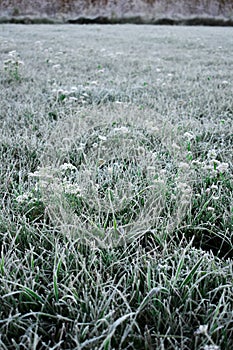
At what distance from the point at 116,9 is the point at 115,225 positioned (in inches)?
509

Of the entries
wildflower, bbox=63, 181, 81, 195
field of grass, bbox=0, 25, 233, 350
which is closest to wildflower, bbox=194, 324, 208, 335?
field of grass, bbox=0, 25, 233, 350

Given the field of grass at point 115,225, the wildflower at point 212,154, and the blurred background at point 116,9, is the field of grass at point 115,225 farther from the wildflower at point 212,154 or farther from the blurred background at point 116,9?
the blurred background at point 116,9

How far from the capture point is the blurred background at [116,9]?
40.2ft

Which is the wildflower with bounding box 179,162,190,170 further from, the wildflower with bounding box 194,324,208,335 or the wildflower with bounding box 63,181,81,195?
the wildflower with bounding box 194,324,208,335

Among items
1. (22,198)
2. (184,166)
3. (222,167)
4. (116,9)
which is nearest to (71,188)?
(22,198)

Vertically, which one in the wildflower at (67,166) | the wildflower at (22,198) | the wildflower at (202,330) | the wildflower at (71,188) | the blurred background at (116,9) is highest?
the blurred background at (116,9)

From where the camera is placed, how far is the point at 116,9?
1278 centimetres

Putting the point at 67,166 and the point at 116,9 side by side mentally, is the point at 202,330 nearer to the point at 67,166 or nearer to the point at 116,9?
the point at 67,166

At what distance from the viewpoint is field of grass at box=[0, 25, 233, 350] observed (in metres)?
1.01

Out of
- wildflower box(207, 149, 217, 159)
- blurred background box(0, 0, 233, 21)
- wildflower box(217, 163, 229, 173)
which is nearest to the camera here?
wildflower box(217, 163, 229, 173)

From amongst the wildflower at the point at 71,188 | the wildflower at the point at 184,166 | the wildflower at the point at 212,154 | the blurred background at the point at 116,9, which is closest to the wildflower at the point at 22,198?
the wildflower at the point at 71,188

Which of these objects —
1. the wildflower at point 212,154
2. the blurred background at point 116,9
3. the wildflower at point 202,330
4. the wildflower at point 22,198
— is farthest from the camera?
the blurred background at point 116,9

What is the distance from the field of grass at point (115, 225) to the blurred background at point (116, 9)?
10731 millimetres

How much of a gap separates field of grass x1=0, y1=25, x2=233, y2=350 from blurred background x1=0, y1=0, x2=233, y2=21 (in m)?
10.7
